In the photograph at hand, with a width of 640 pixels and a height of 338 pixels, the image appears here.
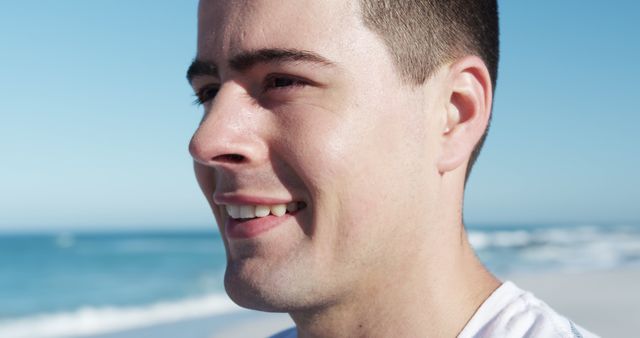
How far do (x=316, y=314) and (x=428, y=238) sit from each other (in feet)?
1.33

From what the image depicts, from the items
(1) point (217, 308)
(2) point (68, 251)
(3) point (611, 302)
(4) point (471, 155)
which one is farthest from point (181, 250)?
(4) point (471, 155)

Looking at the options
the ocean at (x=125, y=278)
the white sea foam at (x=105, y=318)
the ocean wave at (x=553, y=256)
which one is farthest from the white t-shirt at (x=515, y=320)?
the ocean wave at (x=553, y=256)

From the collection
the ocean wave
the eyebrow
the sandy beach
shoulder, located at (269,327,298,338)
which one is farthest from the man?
the ocean wave

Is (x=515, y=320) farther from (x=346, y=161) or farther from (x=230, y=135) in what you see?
(x=230, y=135)

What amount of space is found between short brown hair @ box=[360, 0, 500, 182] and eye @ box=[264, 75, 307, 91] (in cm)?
26

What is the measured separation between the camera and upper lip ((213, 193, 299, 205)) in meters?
1.98

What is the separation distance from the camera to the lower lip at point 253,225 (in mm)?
1996

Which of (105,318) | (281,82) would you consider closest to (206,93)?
(281,82)

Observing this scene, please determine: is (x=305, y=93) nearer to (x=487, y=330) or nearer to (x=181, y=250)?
(x=487, y=330)

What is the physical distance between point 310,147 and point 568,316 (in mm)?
7523

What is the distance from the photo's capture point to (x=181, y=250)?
3897 centimetres

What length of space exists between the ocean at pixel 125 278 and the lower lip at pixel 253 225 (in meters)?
9.69

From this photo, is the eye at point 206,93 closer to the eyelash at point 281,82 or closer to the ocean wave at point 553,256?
the eyelash at point 281,82

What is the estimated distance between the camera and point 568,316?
8.58 metres
